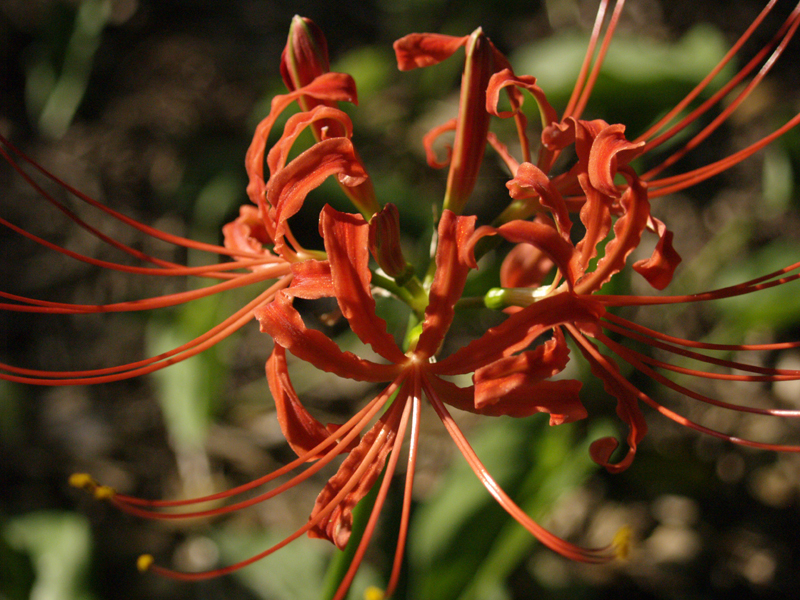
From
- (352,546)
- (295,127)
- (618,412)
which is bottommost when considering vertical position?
(352,546)

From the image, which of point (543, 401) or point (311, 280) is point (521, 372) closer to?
point (543, 401)

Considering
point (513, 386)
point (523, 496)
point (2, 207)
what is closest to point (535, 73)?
point (523, 496)

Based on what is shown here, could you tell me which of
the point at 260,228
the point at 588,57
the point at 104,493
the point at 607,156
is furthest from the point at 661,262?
the point at 104,493

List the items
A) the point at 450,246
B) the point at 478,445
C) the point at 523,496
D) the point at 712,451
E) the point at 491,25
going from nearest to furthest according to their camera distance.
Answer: the point at 450,246 → the point at 523,496 → the point at 478,445 → the point at 712,451 → the point at 491,25

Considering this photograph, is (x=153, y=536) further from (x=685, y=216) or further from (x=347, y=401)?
(x=685, y=216)

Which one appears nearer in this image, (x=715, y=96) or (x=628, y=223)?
(x=628, y=223)

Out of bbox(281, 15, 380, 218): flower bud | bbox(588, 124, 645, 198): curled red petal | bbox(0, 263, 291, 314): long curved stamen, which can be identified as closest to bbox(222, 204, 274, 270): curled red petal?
bbox(0, 263, 291, 314): long curved stamen
